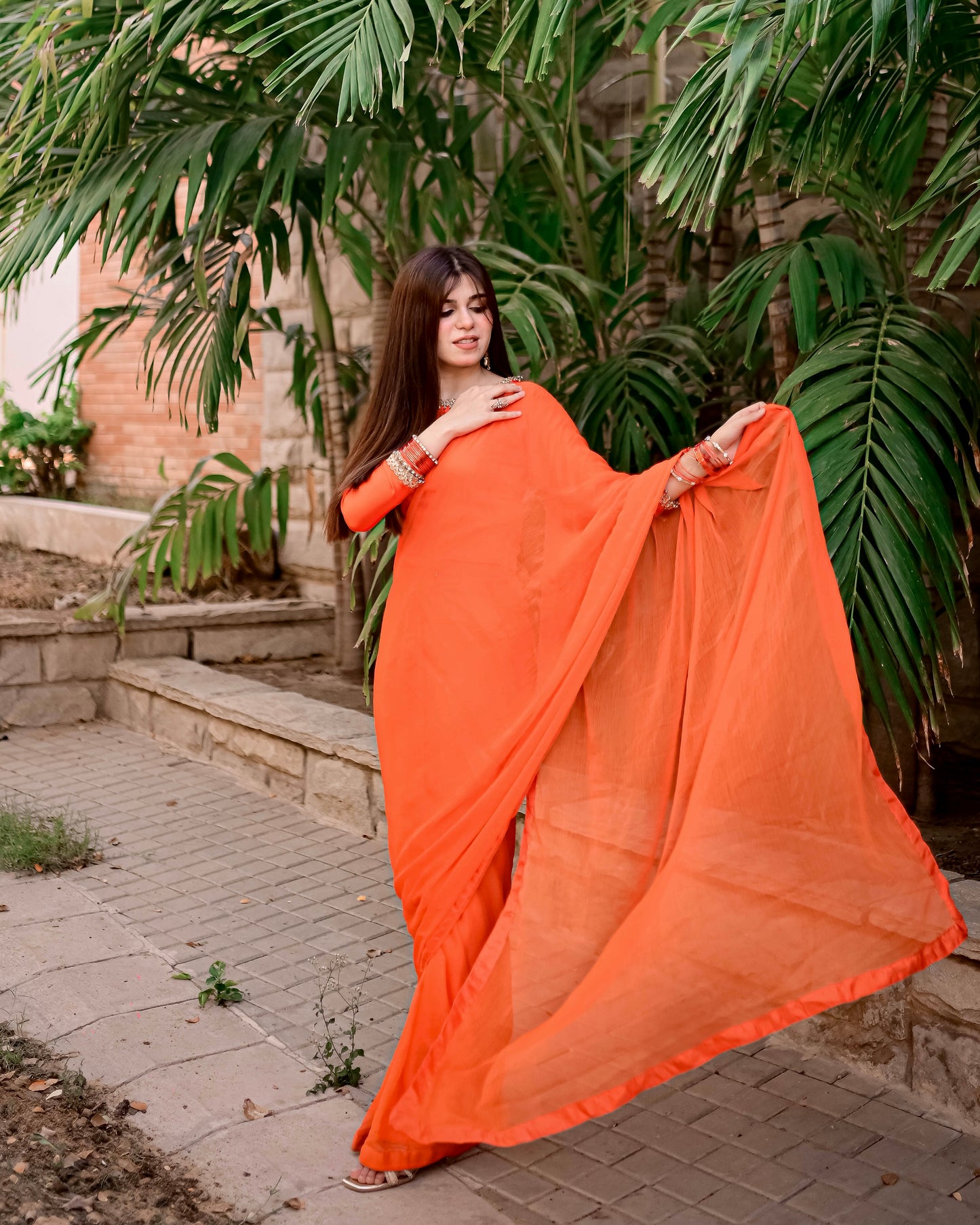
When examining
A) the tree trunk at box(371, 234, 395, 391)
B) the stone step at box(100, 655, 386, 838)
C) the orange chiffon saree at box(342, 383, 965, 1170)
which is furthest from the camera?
the tree trunk at box(371, 234, 395, 391)

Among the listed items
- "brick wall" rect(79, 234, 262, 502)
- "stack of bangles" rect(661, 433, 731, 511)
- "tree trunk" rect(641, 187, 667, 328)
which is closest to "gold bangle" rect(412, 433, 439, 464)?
"stack of bangles" rect(661, 433, 731, 511)

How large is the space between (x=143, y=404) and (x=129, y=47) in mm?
5959

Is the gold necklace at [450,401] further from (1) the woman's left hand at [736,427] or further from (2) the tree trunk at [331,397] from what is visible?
(2) the tree trunk at [331,397]

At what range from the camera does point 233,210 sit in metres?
5.27

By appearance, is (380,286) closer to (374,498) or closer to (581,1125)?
(374,498)

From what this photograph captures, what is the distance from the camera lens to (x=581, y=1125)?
2.88 m

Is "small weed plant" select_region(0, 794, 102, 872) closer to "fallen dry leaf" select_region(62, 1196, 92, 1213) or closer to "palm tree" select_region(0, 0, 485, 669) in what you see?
"palm tree" select_region(0, 0, 485, 669)

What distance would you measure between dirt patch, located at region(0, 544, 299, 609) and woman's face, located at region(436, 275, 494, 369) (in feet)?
15.7

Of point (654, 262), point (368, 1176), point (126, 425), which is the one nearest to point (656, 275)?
point (654, 262)

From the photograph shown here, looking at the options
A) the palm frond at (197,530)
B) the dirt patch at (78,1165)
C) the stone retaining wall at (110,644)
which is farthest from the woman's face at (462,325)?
the stone retaining wall at (110,644)

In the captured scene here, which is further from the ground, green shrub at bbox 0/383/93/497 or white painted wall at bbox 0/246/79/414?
white painted wall at bbox 0/246/79/414

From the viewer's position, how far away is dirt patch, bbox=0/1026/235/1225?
2473 mm

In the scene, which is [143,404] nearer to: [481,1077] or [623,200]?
[623,200]

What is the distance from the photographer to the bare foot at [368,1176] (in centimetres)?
260
